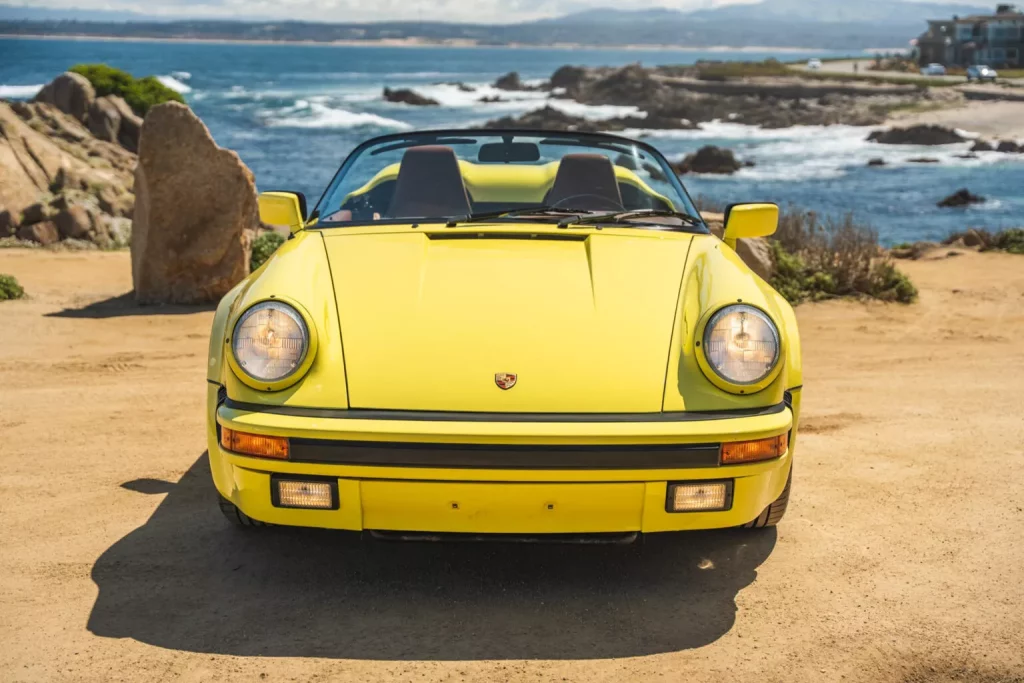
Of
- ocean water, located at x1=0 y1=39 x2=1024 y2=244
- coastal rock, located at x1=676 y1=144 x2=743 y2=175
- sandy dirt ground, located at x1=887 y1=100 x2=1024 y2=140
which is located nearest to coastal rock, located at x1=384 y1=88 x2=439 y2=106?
ocean water, located at x1=0 y1=39 x2=1024 y2=244

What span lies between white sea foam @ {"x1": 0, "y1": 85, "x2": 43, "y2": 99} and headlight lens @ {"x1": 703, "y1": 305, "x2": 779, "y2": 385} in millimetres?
60258

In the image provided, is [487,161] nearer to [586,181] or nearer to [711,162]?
[586,181]

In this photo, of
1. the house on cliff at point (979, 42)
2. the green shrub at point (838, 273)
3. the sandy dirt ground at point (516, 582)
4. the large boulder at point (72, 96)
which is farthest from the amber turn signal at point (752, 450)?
the house on cliff at point (979, 42)

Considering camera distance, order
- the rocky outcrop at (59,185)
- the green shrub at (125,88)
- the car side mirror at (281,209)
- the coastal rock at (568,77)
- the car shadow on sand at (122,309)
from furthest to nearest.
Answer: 1. the coastal rock at (568,77)
2. the green shrub at (125,88)
3. the rocky outcrop at (59,185)
4. the car shadow on sand at (122,309)
5. the car side mirror at (281,209)

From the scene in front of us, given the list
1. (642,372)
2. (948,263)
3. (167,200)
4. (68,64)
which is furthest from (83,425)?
(68,64)

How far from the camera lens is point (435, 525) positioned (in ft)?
10.6

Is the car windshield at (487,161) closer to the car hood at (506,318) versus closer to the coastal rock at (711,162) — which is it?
the car hood at (506,318)

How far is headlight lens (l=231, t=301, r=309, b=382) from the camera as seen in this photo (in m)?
3.35

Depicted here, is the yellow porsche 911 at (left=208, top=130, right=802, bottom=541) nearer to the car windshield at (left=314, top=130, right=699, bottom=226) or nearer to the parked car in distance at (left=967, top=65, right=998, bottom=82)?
the car windshield at (left=314, top=130, right=699, bottom=226)

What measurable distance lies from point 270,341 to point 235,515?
2.62 ft

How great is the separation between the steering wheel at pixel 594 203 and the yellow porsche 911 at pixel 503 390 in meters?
0.60

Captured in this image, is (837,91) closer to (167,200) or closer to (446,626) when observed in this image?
(167,200)

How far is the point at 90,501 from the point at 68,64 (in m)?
97.4

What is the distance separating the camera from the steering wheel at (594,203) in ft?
15.0
